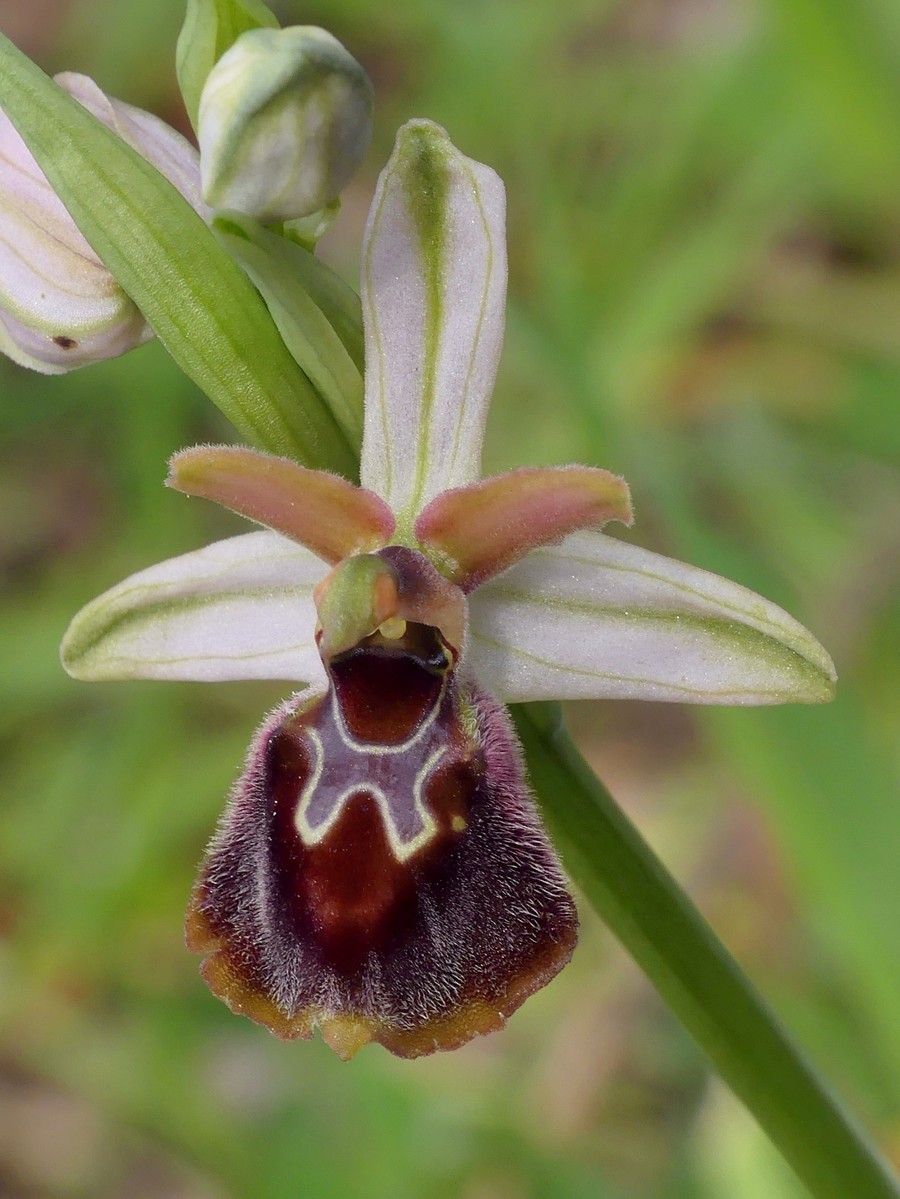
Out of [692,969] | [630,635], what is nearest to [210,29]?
[630,635]

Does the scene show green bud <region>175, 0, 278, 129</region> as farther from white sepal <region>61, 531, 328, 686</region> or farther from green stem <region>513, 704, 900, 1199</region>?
green stem <region>513, 704, 900, 1199</region>

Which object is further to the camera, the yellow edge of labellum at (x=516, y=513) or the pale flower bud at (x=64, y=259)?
the pale flower bud at (x=64, y=259)

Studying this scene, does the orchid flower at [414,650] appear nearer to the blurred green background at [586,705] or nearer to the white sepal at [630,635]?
the white sepal at [630,635]

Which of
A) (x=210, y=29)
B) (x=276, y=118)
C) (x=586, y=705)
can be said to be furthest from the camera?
(x=586, y=705)

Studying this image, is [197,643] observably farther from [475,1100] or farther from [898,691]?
[898,691]

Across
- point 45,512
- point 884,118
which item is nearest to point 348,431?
point 884,118

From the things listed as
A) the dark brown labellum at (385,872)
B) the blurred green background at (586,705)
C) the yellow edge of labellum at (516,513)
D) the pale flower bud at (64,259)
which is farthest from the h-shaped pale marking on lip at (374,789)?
the blurred green background at (586,705)

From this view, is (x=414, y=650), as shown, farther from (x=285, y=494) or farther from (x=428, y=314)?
(x=428, y=314)
